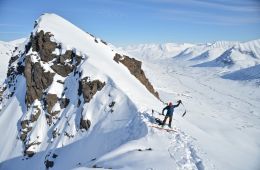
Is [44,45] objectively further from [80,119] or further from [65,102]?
[80,119]

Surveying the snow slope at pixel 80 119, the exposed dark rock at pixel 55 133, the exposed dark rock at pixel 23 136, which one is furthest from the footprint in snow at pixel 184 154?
the exposed dark rock at pixel 23 136

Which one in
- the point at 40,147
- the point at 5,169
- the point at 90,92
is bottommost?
the point at 5,169

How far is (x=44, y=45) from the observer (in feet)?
173

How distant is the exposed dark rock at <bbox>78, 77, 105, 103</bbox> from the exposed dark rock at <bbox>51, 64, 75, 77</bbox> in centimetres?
679

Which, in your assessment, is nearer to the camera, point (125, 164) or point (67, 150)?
point (125, 164)

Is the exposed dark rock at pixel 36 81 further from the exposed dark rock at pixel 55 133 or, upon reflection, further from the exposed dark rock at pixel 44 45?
the exposed dark rock at pixel 55 133

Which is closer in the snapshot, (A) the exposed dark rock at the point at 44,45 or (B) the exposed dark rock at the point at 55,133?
(B) the exposed dark rock at the point at 55,133

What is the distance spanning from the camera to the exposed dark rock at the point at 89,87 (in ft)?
144

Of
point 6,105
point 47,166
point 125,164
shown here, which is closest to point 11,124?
point 6,105

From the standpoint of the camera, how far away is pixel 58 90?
49625mm

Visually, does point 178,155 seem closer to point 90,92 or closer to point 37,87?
point 90,92

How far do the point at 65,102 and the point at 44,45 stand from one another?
37.7 ft

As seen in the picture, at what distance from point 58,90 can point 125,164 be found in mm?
29994

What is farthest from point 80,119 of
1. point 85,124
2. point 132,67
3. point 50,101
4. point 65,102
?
point 132,67
